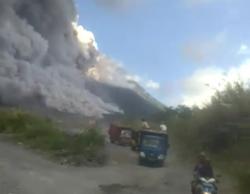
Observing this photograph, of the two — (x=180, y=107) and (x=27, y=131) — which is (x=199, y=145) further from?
(x=180, y=107)

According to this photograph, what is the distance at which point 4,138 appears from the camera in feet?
112

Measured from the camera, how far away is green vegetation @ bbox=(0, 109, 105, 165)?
28.2m

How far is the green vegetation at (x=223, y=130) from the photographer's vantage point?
2303cm

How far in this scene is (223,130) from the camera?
983 inches

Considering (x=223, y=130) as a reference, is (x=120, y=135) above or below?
above

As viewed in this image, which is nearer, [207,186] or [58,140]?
[207,186]

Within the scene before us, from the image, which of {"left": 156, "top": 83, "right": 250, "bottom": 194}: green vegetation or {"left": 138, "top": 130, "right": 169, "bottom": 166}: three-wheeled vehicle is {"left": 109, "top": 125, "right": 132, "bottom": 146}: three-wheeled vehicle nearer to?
{"left": 156, "top": 83, "right": 250, "bottom": 194}: green vegetation

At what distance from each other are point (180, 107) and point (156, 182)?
34.1 meters

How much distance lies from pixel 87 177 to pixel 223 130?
7.37m

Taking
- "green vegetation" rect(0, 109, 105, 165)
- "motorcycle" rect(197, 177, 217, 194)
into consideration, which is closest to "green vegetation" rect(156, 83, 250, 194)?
"green vegetation" rect(0, 109, 105, 165)

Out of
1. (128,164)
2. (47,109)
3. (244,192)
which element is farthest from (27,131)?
(47,109)

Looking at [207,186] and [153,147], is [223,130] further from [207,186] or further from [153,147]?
[207,186]

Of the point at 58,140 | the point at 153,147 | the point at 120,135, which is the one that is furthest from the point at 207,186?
the point at 120,135

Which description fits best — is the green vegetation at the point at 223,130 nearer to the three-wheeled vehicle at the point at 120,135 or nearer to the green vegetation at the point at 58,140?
the green vegetation at the point at 58,140
